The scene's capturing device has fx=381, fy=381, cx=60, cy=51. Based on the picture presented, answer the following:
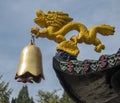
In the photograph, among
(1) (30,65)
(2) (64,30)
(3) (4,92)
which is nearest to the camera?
(1) (30,65)

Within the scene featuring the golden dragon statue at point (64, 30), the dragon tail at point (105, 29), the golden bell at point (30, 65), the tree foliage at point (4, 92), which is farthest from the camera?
the tree foliage at point (4, 92)

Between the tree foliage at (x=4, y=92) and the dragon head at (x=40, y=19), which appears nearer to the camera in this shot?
the dragon head at (x=40, y=19)

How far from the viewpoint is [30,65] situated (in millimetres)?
4309

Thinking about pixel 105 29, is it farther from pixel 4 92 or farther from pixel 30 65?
pixel 4 92

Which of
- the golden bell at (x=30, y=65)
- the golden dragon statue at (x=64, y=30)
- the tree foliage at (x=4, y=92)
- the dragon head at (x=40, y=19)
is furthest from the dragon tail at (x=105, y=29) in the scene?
the tree foliage at (x=4, y=92)

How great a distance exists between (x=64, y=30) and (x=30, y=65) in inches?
22.9

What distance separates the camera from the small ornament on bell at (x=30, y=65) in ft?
13.8

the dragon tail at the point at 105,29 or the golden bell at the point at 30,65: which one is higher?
the dragon tail at the point at 105,29

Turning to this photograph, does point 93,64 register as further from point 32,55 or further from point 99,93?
point 32,55

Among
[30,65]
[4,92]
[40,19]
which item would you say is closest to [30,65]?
[30,65]

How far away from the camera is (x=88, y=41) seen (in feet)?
14.8

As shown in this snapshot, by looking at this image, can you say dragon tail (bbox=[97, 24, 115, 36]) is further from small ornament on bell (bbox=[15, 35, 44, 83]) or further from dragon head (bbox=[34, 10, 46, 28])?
small ornament on bell (bbox=[15, 35, 44, 83])

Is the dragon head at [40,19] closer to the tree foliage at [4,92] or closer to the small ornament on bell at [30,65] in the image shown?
the small ornament on bell at [30,65]

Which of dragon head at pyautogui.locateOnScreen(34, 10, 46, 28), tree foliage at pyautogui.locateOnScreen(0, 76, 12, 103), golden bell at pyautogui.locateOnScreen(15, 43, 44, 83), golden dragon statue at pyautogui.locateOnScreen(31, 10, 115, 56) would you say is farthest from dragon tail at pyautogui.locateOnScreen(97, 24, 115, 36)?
tree foliage at pyautogui.locateOnScreen(0, 76, 12, 103)
